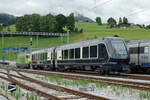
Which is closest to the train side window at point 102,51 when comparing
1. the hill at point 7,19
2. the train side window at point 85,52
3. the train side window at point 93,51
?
the train side window at point 93,51

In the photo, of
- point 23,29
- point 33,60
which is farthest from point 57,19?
point 33,60

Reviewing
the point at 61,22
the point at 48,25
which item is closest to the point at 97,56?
the point at 48,25

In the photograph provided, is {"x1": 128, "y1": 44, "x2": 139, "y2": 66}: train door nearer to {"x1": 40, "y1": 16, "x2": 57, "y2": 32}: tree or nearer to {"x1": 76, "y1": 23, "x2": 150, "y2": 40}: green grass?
{"x1": 76, "y1": 23, "x2": 150, "y2": 40}: green grass

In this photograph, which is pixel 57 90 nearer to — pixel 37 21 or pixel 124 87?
pixel 124 87

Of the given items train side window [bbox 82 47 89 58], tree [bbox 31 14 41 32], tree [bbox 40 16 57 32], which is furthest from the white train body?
tree [bbox 31 14 41 32]

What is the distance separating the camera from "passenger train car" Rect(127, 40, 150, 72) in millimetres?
23609

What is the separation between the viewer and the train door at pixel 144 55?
77.2 ft

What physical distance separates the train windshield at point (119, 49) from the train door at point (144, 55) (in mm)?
3353

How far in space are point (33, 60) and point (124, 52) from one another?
25247 mm

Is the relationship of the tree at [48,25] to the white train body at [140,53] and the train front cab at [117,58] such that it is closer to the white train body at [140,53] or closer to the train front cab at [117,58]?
the white train body at [140,53]

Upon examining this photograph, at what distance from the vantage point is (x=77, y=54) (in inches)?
984

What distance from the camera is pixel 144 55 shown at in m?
23.9

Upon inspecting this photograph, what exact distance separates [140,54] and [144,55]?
56 cm

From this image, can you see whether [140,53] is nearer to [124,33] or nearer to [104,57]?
[104,57]
